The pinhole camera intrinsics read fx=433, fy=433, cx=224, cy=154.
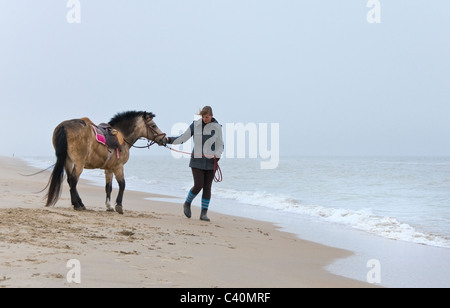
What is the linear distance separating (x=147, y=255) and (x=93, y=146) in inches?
151

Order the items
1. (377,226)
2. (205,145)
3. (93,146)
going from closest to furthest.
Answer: (93,146)
(205,145)
(377,226)

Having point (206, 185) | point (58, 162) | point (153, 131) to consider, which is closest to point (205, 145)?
point (206, 185)

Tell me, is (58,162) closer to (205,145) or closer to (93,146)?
(93,146)

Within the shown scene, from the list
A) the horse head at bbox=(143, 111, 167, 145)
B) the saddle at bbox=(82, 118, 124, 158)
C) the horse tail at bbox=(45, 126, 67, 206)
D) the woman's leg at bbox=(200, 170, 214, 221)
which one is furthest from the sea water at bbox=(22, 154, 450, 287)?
the horse tail at bbox=(45, 126, 67, 206)

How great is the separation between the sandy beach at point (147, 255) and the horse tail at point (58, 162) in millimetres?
609

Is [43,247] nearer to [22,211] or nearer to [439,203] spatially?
[22,211]

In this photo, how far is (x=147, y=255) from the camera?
179 inches

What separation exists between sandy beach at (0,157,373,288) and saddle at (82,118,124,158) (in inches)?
55.4

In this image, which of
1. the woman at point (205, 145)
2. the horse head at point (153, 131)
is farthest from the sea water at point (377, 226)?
the horse head at point (153, 131)

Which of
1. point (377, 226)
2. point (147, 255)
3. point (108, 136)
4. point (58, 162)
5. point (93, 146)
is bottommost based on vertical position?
point (377, 226)

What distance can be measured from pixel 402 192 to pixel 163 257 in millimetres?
15423

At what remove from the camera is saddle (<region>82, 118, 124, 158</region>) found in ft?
26.1
